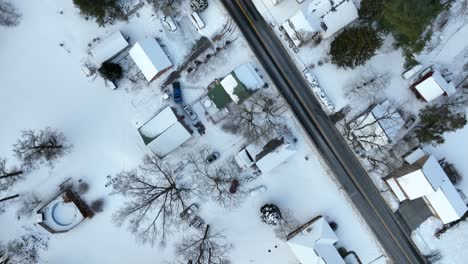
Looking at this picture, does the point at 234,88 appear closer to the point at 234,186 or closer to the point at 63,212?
the point at 234,186

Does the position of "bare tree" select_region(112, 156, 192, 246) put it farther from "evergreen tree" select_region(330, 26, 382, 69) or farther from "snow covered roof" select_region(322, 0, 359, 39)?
"snow covered roof" select_region(322, 0, 359, 39)

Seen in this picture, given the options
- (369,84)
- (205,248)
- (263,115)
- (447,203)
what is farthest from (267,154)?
(447,203)

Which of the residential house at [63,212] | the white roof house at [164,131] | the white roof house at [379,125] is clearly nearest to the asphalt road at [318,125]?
the white roof house at [379,125]

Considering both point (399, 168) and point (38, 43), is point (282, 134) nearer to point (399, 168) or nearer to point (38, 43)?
point (399, 168)

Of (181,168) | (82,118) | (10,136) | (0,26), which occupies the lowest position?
(181,168)

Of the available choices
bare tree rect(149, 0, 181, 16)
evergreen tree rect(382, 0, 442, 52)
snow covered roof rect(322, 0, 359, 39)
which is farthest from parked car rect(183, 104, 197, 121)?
evergreen tree rect(382, 0, 442, 52)

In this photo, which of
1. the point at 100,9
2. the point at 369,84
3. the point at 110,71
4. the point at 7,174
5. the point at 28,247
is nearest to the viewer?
the point at 369,84

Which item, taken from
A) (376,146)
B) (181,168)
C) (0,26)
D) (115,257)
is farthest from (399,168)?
(0,26)
